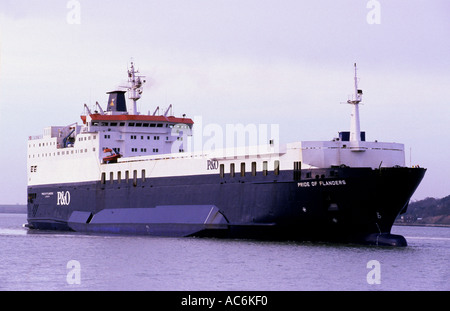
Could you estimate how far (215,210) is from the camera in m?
40.3

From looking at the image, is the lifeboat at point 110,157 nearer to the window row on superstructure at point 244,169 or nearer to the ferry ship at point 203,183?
the ferry ship at point 203,183

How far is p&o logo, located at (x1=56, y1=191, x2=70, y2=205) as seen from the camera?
173 ft

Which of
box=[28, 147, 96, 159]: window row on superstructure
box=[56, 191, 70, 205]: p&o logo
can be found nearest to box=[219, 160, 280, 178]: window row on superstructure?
box=[28, 147, 96, 159]: window row on superstructure

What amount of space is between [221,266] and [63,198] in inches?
1042

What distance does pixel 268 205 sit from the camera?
37312 mm

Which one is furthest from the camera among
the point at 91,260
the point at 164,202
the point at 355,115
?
the point at 164,202

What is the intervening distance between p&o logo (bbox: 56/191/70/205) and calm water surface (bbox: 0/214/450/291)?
1339 cm

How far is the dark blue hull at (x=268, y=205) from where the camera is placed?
114 ft

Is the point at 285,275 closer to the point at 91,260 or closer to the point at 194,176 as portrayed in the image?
the point at 91,260

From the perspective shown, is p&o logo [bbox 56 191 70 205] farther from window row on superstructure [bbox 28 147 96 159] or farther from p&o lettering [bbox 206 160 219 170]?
p&o lettering [bbox 206 160 219 170]

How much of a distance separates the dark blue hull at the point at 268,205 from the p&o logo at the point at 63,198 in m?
4.24
